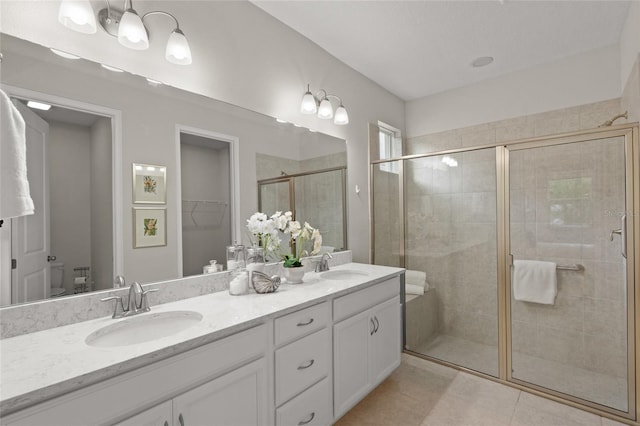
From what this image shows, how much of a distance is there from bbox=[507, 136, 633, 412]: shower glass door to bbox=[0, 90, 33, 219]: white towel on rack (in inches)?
113

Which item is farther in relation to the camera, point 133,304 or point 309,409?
point 309,409

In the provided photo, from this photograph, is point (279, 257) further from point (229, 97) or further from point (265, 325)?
point (229, 97)

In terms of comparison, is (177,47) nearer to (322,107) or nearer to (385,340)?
(322,107)

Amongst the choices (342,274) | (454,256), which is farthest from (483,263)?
(342,274)

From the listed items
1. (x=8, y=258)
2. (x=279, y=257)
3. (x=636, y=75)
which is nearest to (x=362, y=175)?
(x=279, y=257)

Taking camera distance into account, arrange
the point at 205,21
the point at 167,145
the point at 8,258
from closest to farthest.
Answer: the point at 8,258, the point at 167,145, the point at 205,21

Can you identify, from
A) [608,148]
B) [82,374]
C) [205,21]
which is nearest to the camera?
[82,374]

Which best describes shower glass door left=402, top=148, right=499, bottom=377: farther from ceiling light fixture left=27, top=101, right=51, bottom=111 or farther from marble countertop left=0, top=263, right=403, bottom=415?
ceiling light fixture left=27, top=101, right=51, bottom=111

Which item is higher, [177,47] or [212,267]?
[177,47]

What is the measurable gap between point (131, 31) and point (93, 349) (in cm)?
133

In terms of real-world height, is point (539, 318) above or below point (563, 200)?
below

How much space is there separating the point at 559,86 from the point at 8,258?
13.0ft

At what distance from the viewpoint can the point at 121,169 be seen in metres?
1.42

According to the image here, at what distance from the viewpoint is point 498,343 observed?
2.41 metres
